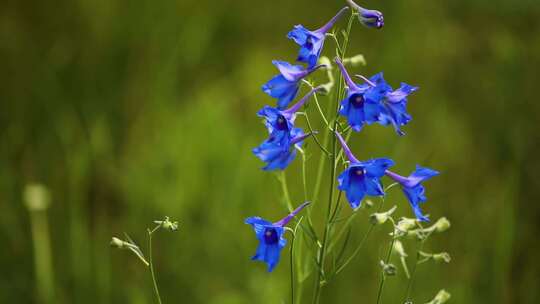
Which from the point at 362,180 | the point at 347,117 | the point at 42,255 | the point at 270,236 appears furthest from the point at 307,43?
the point at 42,255

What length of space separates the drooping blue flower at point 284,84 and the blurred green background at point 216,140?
1.30m

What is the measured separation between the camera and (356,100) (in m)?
1.41

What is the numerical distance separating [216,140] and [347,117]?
2399 mm

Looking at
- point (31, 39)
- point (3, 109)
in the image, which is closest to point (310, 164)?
point (3, 109)

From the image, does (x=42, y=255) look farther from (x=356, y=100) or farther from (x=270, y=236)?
(x=356, y=100)

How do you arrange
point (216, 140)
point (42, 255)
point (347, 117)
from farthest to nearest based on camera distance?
1. point (216, 140)
2. point (42, 255)
3. point (347, 117)

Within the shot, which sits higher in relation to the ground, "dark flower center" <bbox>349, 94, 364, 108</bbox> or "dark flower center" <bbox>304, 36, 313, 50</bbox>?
"dark flower center" <bbox>304, 36, 313, 50</bbox>

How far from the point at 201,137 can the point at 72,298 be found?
1.17 meters

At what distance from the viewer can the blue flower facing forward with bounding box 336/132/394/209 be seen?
141 centimetres

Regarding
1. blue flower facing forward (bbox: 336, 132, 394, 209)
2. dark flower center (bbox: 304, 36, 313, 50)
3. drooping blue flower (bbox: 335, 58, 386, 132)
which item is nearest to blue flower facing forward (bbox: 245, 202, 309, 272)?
blue flower facing forward (bbox: 336, 132, 394, 209)

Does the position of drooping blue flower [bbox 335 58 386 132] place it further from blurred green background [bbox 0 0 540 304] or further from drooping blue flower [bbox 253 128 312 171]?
blurred green background [bbox 0 0 540 304]

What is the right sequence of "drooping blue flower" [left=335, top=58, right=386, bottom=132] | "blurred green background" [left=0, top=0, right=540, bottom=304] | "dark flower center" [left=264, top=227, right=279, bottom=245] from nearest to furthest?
"drooping blue flower" [left=335, top=58, right=386, bottom=132], "dark flower center" [left=264, top=227, right=279, bottom=245], "blurred green background" [left=0, top=0, right=540, bottom=304]

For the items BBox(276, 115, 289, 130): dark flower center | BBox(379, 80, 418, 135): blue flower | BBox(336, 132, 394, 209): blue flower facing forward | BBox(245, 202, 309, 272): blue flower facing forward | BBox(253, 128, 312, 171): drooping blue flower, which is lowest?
BBox(245, 202, 309, 272): blue flower facing forward

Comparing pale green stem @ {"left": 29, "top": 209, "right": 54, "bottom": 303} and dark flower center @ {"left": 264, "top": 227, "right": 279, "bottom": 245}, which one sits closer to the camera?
dark flower center @ {"left": 264, "top": 227, "right": 279, "bottom": 245}
